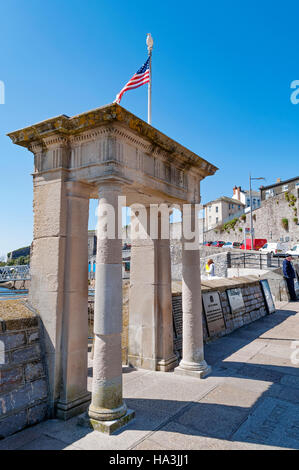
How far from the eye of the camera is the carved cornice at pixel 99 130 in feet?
11.9

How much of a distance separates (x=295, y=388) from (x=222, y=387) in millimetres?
1112

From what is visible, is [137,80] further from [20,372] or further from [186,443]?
[186,443]

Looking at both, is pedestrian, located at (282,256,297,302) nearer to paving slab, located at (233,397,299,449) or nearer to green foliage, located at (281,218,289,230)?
paving slab, located at (233,397,299,449)

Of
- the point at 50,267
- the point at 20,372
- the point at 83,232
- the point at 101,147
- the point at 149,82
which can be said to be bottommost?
the point at 20,372

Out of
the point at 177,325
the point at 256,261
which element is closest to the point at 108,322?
the point at 177,325

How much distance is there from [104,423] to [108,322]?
3.48ft

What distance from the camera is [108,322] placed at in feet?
11.8

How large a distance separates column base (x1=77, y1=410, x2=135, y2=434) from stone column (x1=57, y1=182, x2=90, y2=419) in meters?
0.32

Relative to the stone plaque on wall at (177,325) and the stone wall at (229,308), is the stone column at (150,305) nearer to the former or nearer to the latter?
the stone plaque on wall at (177,325)

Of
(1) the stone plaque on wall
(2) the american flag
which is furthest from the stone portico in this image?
(1) the stone plaque on wall

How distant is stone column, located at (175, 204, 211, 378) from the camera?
5.16 m

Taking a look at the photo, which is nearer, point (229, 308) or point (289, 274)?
point (229, 308)

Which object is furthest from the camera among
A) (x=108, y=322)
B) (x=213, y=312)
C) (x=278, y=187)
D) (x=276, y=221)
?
(x=278, y=187)
